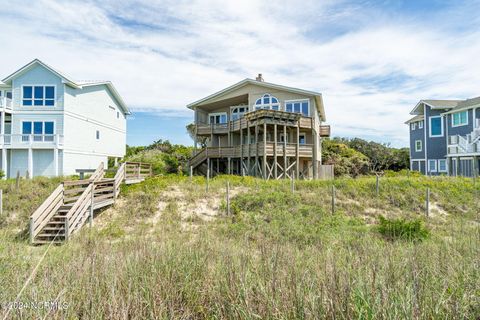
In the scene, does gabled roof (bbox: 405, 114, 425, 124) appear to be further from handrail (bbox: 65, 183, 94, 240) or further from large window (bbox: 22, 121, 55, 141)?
large window (bbox: 22, 121, 55, 141)

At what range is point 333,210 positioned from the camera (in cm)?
1359

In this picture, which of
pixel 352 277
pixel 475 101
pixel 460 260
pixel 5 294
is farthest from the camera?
pixel 475 101

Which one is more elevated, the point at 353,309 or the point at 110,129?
the point at 110,129

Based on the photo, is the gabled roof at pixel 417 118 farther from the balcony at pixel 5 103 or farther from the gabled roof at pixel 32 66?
the balcony at pixel 5 103

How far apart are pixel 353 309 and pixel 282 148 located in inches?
802

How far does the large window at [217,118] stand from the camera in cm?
2930

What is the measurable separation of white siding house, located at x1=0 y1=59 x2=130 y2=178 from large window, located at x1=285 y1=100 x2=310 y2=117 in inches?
803

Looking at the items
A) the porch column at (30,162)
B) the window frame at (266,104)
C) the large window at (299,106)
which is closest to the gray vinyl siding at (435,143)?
the large window at (299,106)

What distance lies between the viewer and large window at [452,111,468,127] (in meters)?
26.3

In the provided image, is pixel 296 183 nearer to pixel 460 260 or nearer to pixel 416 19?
pixel 416 19

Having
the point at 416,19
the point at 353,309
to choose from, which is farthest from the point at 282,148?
the point at 353,309

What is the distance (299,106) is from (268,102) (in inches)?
→ 117


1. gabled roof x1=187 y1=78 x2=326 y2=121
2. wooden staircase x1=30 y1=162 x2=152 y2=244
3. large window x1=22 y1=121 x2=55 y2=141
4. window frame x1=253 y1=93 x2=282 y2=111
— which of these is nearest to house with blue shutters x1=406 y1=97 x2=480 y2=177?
gabled roof x1=187 y1=78 x2=326 y2=121

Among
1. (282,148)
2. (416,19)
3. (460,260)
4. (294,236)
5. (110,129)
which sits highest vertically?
(416,19)
